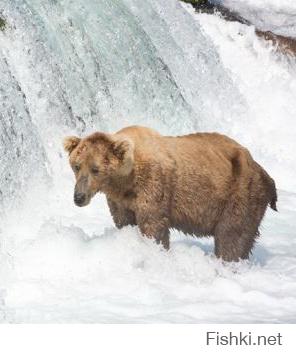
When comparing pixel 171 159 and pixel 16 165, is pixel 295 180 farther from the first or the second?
pixel 171 159

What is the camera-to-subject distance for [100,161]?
6238mm

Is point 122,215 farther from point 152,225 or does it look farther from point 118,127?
point 118,127

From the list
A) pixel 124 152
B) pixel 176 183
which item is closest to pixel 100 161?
pixel 124 152

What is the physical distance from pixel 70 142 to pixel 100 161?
259 millimetres

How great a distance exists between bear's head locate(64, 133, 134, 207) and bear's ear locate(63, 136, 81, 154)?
0.19 feet

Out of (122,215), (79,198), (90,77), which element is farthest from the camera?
(90,77)

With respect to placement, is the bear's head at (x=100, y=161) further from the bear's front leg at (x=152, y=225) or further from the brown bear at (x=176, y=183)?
the bear's front leg at (x=152, y=225)

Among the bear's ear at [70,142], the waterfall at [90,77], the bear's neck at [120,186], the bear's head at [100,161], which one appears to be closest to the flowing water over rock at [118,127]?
the waterfall at [90,77]

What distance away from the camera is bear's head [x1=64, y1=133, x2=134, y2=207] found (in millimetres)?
6195

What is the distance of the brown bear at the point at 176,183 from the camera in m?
6.25

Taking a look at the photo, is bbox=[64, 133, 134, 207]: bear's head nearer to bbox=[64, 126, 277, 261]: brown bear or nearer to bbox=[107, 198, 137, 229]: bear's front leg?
bbox=[64, 126, 277, 261]: brown bear

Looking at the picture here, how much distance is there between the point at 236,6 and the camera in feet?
69.3

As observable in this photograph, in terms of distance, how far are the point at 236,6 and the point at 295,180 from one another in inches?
338

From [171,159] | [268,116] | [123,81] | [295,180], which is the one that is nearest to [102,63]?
[123,81]
